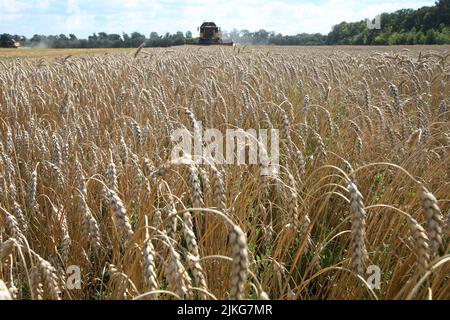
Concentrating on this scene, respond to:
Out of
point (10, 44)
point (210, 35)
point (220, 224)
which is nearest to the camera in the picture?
point (220, 224)

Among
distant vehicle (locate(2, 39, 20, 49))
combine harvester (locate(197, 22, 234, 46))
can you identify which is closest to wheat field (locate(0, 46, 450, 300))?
combine harvester (locate(197, 22, 234, 46))

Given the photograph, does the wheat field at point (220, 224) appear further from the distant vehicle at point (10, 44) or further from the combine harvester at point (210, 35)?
the distant vehicle at point (10, 44)

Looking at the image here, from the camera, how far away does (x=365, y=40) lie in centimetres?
4178

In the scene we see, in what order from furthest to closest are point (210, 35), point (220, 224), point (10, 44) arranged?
1. point (10, 44)
2. point (210, 35)
3. point (220, 224)

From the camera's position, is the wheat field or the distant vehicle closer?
the wheat field

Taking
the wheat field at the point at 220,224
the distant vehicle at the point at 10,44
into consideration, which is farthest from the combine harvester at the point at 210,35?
the wheat field at the point at 220,224

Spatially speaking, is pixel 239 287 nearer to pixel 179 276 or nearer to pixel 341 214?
pixel 179 276

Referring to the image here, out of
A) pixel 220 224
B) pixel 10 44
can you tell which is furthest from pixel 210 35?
pixel 220 224

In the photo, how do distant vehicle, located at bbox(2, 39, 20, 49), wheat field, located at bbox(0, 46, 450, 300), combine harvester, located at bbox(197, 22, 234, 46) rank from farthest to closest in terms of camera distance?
distant vehicle, located at bbox(2, 39, 20, 49) < combine harvester, located at bbox(197, 22, 234, 46) < wheat field, located at bbox(0, 46, 450, 300)

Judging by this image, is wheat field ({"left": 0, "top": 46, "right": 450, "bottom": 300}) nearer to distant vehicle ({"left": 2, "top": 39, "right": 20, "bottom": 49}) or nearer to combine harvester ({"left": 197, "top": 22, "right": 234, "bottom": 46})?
combine harvester ({"left": 197, "top": 22, "right": 234, "bottom": 46})

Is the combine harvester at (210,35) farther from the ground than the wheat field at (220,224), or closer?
farther from the ground

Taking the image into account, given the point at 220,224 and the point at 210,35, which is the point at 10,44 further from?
the point at 220,224

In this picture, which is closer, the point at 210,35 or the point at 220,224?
the point at 220,224
